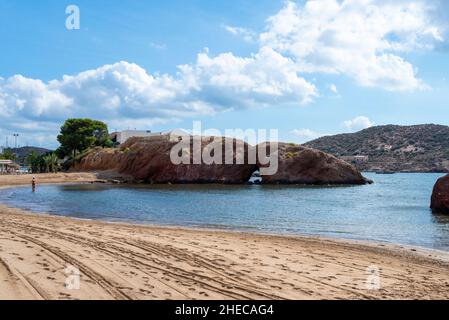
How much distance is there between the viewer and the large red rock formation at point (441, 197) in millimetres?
31566

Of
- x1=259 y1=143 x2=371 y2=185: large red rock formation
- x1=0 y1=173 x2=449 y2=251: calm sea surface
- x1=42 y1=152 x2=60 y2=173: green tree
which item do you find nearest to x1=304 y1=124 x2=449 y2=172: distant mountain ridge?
x1=259 y1=143 x2=371 y2=185: large red rock formation

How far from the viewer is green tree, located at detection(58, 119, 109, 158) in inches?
3752

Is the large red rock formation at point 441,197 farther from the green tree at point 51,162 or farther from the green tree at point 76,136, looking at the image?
the green tree at point 76,136

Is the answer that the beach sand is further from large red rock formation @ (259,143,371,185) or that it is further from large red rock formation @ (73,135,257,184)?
large red rock formation @ (73,135,257,184)

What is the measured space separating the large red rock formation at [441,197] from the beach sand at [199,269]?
1681 centimetres

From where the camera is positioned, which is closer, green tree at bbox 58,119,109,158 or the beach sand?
the beach sand

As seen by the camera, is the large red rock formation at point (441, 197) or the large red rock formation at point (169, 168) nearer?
the large red rock formation at point (441, 197)

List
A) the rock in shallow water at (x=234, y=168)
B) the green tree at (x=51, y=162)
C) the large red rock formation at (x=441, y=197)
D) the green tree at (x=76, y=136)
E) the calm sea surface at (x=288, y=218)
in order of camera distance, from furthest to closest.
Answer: the green tree at (x=76, y=136), the green tree at (x=51, y=162), the rock in shallow water at (x=234, y=168), the large red rock formation at (x=441, y=197), the calm sea surface at (x=288, y=218)

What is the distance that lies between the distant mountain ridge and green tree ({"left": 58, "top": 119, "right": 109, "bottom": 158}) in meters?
95.4

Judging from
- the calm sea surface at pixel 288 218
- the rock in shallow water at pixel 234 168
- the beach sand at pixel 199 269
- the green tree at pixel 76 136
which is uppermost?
the green tree at pixel 76 136

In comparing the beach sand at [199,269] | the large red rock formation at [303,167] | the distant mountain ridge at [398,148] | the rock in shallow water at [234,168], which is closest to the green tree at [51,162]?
the rock in shallow water at [234,168]

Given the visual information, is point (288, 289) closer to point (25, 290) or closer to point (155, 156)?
point (25, 290)

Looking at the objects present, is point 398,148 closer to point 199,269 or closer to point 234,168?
point 234,168
